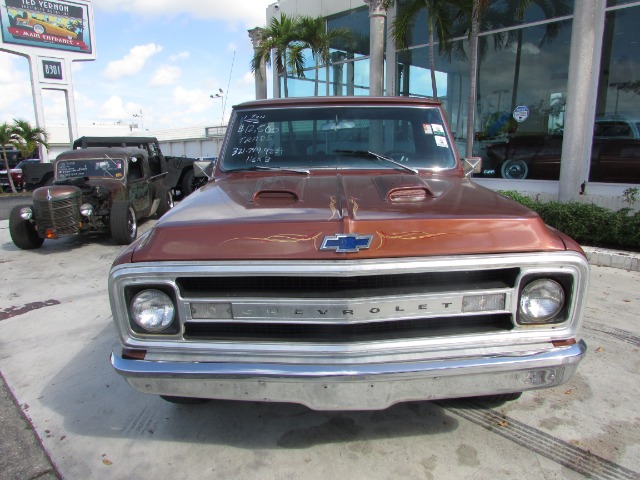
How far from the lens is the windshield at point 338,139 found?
306 centimetres

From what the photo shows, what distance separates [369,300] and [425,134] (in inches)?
67.9

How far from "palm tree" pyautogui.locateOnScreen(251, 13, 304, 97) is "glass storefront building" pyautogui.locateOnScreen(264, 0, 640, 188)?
277cm

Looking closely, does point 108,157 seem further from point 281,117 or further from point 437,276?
point 437,276

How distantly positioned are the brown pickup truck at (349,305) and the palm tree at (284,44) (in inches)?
489

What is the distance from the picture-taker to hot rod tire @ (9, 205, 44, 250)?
728 centimetres

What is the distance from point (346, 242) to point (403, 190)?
690 mm

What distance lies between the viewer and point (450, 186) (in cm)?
265

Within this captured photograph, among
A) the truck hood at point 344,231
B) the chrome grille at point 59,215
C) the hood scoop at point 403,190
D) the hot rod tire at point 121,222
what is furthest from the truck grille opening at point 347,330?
the chrome grille at point 59,215

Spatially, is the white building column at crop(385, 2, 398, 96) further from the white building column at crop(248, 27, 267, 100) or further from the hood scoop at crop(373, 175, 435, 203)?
the hood scoop at crop(373, 175, 435, 203)

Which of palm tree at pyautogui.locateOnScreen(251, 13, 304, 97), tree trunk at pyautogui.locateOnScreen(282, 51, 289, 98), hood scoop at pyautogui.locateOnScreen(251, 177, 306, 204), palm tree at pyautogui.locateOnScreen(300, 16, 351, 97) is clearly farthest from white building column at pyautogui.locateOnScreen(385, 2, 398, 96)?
hood scoop at pyautogui.locateOnScreen(251, 177, 306, 204)

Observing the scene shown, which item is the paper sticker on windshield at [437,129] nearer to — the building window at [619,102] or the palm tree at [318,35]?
the building window at [619,102]

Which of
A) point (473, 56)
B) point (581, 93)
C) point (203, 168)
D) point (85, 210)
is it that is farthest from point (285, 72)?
point (203, 168)

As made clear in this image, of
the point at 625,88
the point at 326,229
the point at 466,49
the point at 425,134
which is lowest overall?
the point at 326,229

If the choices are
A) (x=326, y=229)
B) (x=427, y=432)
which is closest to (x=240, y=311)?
(x=326, y=229)
